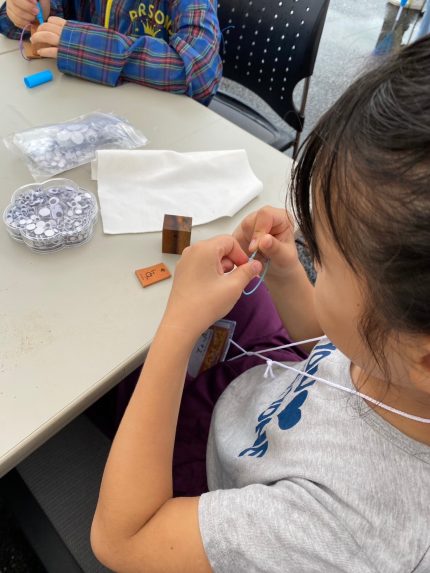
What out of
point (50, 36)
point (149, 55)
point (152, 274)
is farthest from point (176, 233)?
point (50, 36)

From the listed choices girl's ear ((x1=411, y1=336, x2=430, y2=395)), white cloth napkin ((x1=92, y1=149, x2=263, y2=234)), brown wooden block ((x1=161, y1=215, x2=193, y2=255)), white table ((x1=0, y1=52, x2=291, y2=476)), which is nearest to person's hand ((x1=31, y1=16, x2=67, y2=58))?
white table ((x1=0, y1=52, x2=291, y2=476))

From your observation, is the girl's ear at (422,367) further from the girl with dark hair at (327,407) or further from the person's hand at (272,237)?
the person's hand at (272,237)

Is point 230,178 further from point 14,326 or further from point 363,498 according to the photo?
point 363,498

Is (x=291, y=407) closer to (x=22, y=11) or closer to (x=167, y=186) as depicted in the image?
(x=167, y=186)

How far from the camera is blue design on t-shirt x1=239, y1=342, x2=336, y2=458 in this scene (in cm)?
58

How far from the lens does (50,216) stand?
731 mm

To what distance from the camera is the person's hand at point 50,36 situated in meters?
1.05

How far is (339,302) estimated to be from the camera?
0.45 m

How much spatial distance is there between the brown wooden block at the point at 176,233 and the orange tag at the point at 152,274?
0.04m

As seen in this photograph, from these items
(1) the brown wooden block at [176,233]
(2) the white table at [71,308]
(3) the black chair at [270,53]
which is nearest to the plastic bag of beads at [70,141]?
(2) the white table at [71,308]

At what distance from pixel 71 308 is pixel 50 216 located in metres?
0.18

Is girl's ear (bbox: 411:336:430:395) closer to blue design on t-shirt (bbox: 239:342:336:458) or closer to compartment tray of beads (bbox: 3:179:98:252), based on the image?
blue design on t-shirt (bbox: 239:342:336:458)

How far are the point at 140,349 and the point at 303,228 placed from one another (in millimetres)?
278

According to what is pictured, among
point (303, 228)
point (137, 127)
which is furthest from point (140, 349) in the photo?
point (137, 127)
